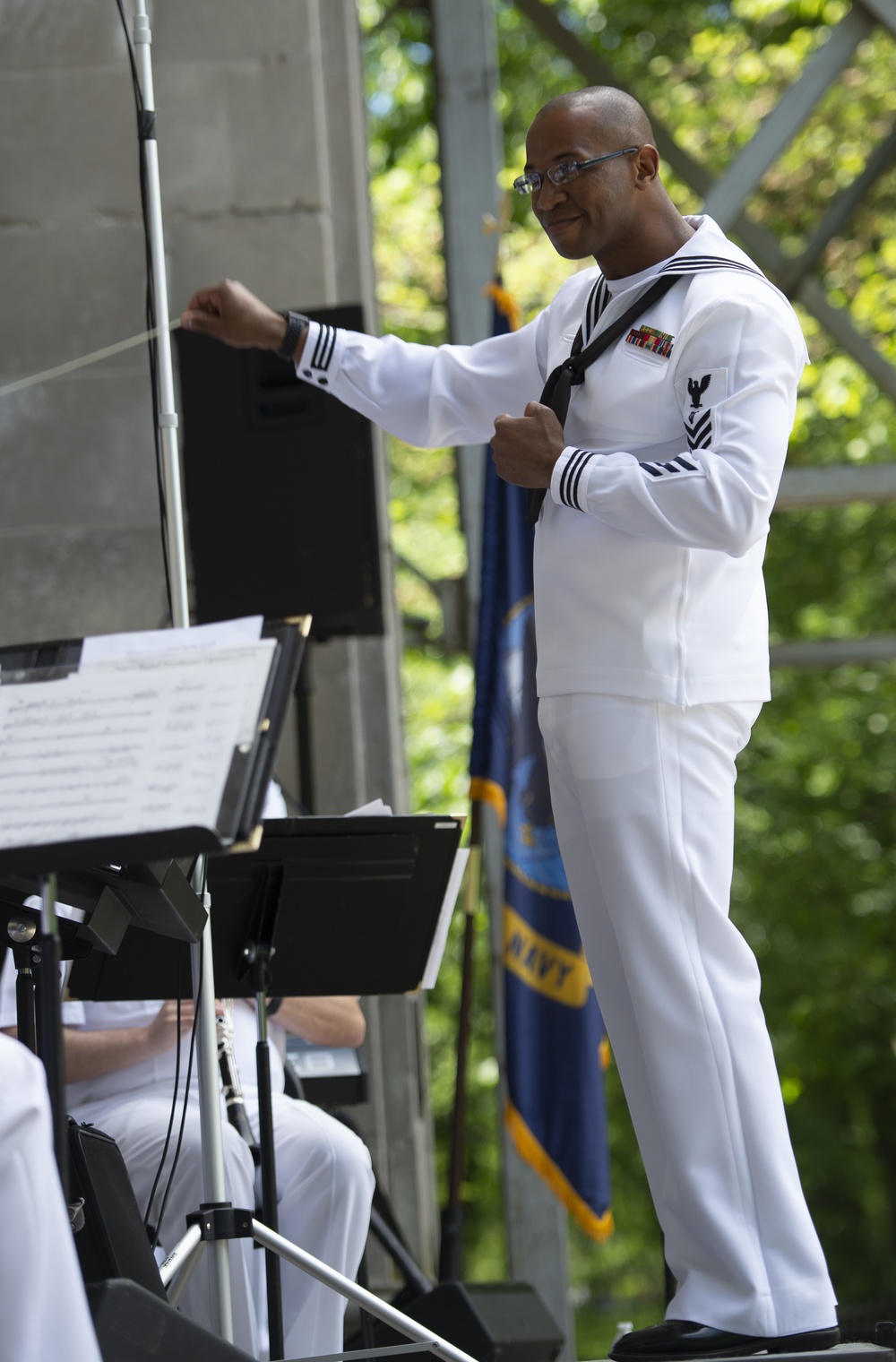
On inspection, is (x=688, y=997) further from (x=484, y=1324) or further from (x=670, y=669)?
(x=484, y=1324)

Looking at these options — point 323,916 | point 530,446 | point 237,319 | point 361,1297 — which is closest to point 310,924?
point 323,916

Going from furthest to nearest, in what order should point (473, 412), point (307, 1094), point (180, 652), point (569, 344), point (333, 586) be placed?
1. point (333, 586)
2. point (307, 1094)
3. point (473, 412)
4. point (569, 344)
5. point (180, 652)

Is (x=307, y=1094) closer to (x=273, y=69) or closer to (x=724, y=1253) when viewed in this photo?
(x=724, y=1253)

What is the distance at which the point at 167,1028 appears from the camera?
8.90 ft

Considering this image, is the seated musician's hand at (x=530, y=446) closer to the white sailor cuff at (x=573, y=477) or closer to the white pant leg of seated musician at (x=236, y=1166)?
the white sailor cuff at (x=573, y=477)

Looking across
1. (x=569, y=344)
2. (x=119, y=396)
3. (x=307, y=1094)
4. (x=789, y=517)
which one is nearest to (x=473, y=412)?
(x=569, y=344)

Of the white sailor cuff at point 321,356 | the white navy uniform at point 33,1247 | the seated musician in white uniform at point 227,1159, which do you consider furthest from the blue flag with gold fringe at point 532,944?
the white navy uniform at point 33,1247

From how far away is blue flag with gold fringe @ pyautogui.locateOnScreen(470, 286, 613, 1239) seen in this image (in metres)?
3.88

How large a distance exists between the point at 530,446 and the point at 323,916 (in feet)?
2.96

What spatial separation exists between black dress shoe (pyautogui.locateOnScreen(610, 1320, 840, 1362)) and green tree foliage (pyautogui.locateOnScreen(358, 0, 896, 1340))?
19.7 ft

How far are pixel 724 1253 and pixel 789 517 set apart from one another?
6.87 m

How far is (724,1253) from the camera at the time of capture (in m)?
1.82

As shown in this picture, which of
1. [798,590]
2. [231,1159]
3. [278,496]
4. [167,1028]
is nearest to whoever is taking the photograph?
[231,1159]

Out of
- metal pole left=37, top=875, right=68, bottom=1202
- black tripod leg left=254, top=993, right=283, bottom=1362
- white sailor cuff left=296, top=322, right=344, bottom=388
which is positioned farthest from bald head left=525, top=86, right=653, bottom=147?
black tripod leg left=254, top=993, right=283, bottom=1362
